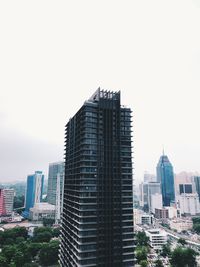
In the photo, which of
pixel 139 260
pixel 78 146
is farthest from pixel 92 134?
pixel 139 260

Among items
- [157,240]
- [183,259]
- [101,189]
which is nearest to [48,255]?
[101,189]

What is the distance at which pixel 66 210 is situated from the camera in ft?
251

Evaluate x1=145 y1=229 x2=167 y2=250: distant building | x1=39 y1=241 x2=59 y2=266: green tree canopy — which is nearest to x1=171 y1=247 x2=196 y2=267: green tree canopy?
x1=145 y1=229 x2=167 y2=250: distant building

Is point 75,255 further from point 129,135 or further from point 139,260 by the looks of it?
point 139,260

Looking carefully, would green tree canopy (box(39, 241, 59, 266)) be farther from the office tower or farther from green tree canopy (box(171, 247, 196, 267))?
green tree canopy (box(171, 247, 196, 267))

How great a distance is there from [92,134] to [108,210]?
23.0 meters

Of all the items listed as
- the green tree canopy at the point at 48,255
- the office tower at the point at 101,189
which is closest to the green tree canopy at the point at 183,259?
the office tower at the point at 101,189

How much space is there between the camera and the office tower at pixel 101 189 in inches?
2312

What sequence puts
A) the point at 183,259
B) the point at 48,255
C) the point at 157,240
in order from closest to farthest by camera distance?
the point at 48,255
the point at 183,259
the point at 157,240

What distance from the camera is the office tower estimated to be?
58.7 meters

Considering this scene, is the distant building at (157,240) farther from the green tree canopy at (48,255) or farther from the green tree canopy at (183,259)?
the green tree canopy at (48,255)

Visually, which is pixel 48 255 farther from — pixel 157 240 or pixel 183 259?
pixel 157 240

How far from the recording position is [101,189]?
6288cm

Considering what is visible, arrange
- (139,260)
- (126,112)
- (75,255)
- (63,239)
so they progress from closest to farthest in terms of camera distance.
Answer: (75,255) → (126,112) → (63,239) → (139,260)
